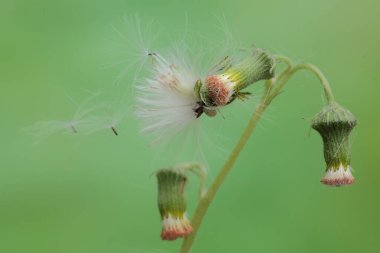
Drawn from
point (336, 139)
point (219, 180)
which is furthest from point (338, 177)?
point (219, 180)

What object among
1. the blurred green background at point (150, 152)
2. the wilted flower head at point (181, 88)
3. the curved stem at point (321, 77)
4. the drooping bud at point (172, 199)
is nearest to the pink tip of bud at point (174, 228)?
the drooping bud at point (172, 199)

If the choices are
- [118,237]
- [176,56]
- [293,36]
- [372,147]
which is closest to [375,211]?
[372,147]

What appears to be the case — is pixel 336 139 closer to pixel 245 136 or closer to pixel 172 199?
pixel 245 136

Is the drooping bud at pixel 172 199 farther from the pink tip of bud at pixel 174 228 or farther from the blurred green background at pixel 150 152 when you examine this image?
the blurred green background at pixel 150 152

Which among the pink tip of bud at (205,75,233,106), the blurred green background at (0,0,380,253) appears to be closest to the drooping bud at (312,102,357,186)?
the pink tip of bud at (205,75,233,106)

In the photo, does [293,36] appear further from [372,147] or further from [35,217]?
[35,217]
